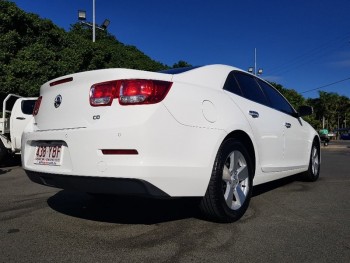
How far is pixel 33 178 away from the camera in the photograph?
11.8 feet

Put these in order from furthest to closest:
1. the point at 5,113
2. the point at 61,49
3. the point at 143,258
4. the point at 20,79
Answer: the point at 61,49
the point at 20,79
the point at 5,113
the point at 143,258

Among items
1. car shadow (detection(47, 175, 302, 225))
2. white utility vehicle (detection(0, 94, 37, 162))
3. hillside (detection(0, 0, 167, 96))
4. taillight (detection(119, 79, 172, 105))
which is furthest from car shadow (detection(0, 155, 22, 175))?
taillight (detection(119, 79, 172, 105))

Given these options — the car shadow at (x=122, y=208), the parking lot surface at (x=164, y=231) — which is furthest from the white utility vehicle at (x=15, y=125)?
the car shadow at (x=122, y=208)

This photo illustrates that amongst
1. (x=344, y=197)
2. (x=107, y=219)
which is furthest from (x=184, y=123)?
(x=344, y=197)

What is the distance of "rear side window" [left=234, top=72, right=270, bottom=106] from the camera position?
13.9ft

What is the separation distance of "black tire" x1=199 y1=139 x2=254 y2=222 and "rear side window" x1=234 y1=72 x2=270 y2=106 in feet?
2.48

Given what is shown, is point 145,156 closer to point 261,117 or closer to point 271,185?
point 261,117

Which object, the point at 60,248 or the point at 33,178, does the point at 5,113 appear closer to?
the point at 33,178

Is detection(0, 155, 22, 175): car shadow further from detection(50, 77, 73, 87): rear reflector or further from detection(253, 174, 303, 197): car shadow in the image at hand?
detection(253, 174, 303, 197): car shadow

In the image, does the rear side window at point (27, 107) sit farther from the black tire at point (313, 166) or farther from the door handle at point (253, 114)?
the door handle at point (253, 114)

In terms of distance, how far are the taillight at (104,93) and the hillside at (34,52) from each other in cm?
1152

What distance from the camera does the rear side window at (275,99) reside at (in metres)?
4.92

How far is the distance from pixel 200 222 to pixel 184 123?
1.04 metres

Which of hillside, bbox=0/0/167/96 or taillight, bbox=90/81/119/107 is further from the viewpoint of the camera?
hillside, bbox=0/0/167/96
